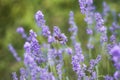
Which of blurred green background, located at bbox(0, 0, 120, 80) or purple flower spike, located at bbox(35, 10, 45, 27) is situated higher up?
→ blurred green background, located at bbox(0, 0, 120, 80)

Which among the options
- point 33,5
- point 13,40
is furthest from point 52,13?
point 13,40

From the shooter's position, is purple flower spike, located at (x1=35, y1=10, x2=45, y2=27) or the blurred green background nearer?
purple flower spike, located at (x1=35, y1=10, x2=45, y2=27)

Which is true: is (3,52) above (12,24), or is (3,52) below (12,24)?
below

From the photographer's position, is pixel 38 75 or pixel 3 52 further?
pixel 3 52

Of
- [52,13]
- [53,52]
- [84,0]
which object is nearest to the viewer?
[84,0]

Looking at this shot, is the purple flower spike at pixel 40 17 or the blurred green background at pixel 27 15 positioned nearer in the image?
the purple flower spike at pixel 40 17

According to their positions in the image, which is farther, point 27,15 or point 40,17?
point 27,15

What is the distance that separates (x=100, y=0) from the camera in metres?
6.23

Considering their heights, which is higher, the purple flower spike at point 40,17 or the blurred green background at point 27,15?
the blurred green background at point 27,15

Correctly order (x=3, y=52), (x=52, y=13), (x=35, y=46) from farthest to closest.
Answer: (x=52, y=13)
(x=3, y=52)
(x=35, y=46)

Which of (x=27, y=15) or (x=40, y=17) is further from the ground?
(x=27, y=15)

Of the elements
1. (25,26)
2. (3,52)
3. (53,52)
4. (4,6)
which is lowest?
(53,52)

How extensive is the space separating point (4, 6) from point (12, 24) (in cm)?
31

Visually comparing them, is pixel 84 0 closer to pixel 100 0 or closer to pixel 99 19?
pixel 99 19
